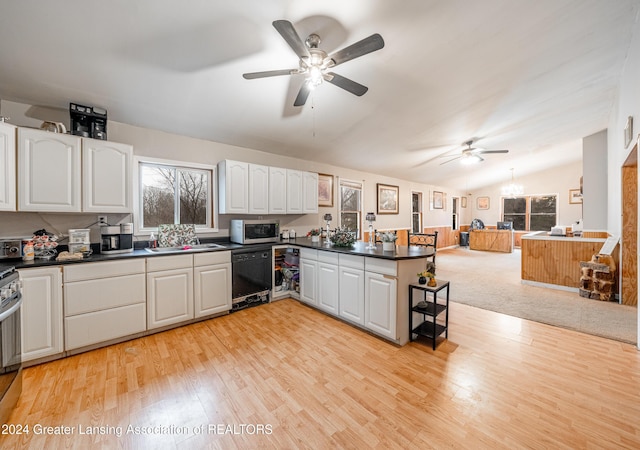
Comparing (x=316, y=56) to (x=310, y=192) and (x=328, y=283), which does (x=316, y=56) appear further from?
(x=310, y=192)

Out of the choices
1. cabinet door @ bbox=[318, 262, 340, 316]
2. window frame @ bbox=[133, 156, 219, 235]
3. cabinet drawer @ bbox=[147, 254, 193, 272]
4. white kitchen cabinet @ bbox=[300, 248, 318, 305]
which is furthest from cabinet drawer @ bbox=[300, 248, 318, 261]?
cabinet drawer @ bbox=[147, 254, 193, 272]

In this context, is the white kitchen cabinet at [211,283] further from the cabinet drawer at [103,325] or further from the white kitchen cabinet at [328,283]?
the white kitchen cabinet at [328,283]

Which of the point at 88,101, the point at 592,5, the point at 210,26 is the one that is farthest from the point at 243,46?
the point at 592,5

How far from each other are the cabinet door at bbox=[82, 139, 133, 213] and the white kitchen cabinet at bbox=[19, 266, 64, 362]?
2.44ft

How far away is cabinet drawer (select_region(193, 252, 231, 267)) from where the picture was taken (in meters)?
3.11

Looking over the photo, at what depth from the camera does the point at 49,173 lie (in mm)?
2428

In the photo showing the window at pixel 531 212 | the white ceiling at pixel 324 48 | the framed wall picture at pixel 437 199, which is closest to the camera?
the white ceiling at pixel 324 48

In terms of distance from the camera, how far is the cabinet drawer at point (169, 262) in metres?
→ 2.79

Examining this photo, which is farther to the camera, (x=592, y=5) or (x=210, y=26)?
(x=592, y=5)

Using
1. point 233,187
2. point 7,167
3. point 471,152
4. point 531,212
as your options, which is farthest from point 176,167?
point 531,212

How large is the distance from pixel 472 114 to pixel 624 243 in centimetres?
295

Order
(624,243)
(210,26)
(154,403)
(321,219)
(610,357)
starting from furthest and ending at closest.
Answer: (321,219) < (624,243) < (610,357) < (210,26) < (154,403)

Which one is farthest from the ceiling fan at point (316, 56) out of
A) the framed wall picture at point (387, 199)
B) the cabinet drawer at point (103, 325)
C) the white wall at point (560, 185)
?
the white wall at point (560, 185)

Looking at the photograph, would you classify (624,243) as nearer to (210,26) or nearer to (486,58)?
(486,58)
